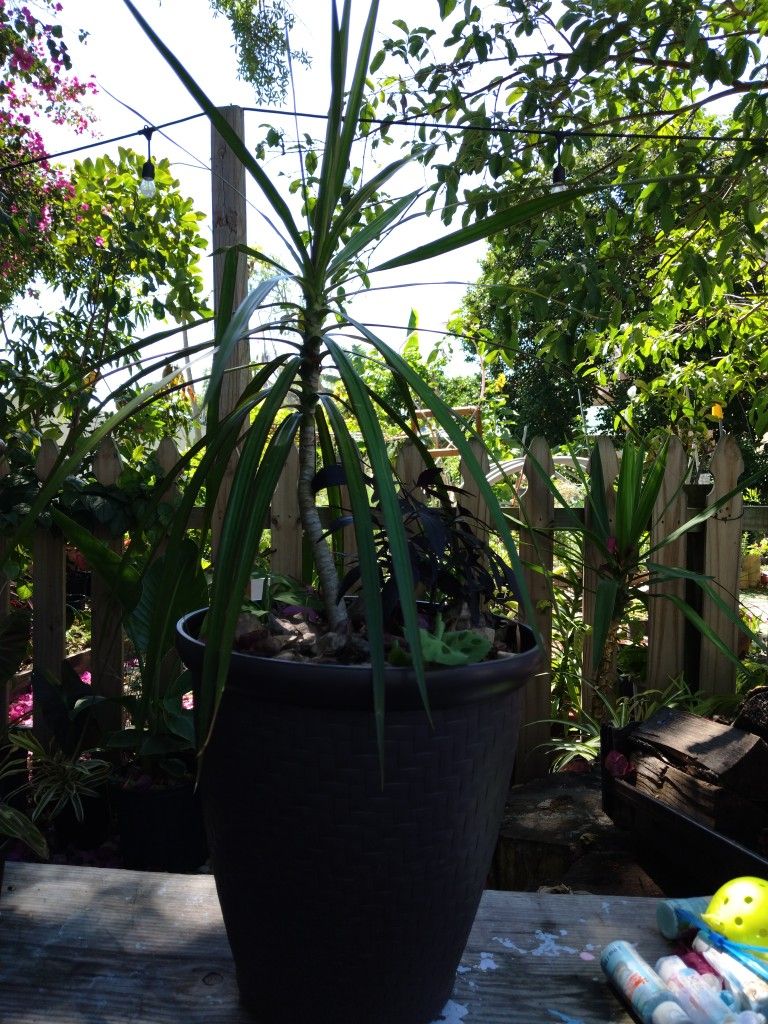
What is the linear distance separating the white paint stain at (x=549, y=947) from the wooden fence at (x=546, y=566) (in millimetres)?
1130

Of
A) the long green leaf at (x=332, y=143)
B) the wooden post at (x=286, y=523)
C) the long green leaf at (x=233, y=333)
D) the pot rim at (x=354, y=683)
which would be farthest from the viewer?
the wooden post at (x=286, y=523)

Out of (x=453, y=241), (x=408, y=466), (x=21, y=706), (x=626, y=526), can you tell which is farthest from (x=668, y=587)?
(x=21, y=706)

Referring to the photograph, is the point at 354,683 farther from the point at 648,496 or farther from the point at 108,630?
the point at 108,630

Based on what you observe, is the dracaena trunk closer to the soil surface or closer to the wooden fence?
the soil surface

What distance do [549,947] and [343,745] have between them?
2.03ft

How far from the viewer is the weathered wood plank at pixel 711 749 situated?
1722 mm

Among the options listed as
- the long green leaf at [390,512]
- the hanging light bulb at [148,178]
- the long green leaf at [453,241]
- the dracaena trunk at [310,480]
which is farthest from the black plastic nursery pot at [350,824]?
the hanging light bulb at [148,178]

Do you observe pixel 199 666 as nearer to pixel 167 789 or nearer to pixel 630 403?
pixel 167 789

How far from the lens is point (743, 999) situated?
1063mm

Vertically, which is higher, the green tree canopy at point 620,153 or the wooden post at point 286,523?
the green tree canopy at point 620,153

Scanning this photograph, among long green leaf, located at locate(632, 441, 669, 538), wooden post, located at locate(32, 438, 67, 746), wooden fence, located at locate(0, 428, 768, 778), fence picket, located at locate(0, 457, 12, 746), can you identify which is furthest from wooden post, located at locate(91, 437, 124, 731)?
long green leaf, located at locate(632, 441, 669, 538)

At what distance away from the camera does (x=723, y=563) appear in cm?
244

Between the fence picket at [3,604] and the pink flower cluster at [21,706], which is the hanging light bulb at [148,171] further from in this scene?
the pink flower cluster at [21,706]

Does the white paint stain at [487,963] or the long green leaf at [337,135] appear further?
the white paint stain at [487,963]
